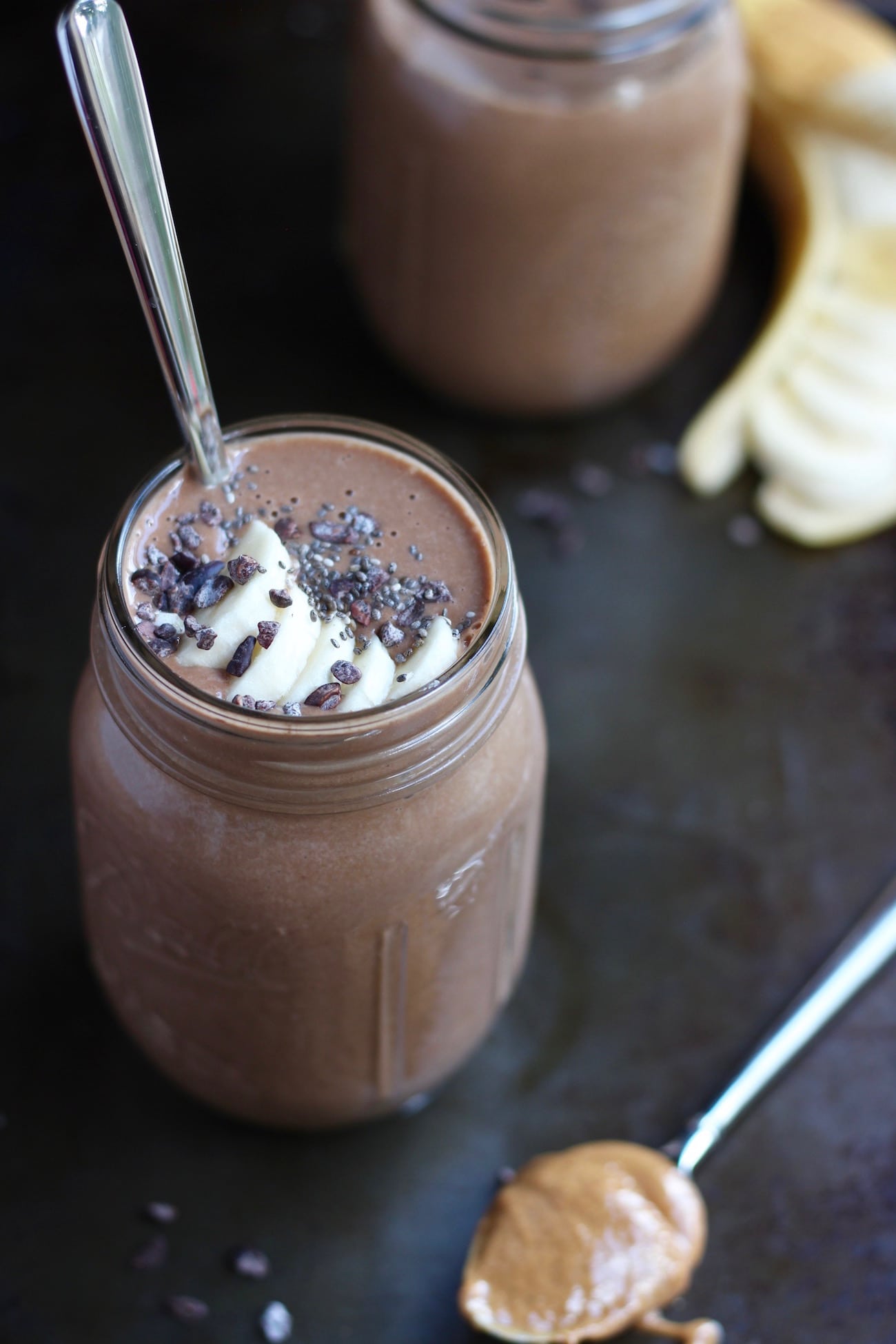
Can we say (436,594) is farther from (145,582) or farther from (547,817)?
(547,817)

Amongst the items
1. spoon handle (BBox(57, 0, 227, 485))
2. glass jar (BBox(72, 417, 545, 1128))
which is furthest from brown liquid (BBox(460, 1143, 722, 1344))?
spoon handle (BBox(57, 0, 227, 485))

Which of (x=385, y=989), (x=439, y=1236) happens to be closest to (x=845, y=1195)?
(x=439, y=1236)

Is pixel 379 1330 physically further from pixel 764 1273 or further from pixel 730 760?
pixel 730 760

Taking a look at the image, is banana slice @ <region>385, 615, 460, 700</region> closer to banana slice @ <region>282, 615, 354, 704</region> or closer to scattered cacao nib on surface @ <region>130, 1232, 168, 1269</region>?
banana slice @ <region>282, 615, 354, 704</region>

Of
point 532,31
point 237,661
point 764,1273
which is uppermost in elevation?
point 532,31

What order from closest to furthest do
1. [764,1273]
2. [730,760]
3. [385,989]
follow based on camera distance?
[385,989] → [764,1273] → [730,760]

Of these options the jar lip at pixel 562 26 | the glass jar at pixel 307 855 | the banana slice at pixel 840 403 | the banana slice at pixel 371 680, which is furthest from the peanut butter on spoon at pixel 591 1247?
the jar lip at pixel 562 26
